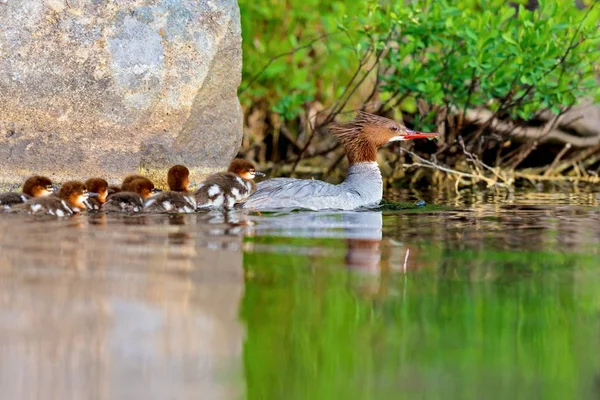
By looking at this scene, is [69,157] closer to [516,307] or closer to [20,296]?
[20,296]

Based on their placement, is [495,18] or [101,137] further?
[495,18]

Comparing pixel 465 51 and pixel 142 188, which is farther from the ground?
pixel 465 51

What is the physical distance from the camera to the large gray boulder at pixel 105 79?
7902mm

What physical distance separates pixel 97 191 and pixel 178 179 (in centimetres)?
62

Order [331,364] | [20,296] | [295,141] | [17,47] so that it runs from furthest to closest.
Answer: [295,141] < [17,47] < [20,296] < [331,364]

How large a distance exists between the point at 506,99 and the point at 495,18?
0.98 metres

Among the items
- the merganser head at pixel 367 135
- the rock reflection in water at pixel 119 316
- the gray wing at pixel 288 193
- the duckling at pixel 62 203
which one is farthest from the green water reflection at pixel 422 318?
the merganser head at pixel 367 135

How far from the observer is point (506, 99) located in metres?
10.3

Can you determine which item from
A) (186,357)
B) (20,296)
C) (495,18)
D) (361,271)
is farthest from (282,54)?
(186,357)

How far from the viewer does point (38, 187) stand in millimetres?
7543

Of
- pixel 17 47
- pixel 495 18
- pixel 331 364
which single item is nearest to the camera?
pixel 331 364

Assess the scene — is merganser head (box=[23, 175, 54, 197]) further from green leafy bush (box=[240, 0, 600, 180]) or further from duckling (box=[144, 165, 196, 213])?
green leafy bush (box=[240, 0, 600, 180])

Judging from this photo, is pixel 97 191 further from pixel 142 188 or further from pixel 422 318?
pixel 422 318

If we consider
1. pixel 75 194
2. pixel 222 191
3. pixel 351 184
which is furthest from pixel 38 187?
pixel 351 184
